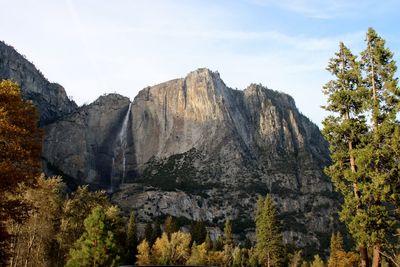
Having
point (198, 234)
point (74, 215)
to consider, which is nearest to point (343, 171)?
point (74, 215)

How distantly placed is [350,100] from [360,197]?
6619mm

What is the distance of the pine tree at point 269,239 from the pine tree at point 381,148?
58127 mm

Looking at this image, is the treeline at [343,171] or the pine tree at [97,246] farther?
the pine tree at [97,246]

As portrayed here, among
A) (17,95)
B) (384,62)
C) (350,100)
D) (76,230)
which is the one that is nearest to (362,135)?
(350,100)

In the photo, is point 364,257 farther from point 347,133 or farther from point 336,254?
point 336,254

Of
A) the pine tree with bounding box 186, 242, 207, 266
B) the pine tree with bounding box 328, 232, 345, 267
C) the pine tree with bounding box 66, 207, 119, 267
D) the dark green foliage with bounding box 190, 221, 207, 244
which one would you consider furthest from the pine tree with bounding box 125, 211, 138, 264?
the pine tree with bounding box 66, 207, 119, 267

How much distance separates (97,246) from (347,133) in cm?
2696

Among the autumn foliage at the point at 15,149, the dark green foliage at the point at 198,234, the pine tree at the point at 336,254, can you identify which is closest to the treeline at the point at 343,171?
the autumn foliage at the point at 15,149

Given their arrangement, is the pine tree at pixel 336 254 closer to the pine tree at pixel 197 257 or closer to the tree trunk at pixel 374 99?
the pine tree at pixel 197 257

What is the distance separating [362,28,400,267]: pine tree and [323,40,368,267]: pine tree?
70cm

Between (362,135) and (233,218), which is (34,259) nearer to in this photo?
(362,135)

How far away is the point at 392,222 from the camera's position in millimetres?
24969

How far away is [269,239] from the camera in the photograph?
83.6 meters

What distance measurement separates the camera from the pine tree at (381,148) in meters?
25.1
